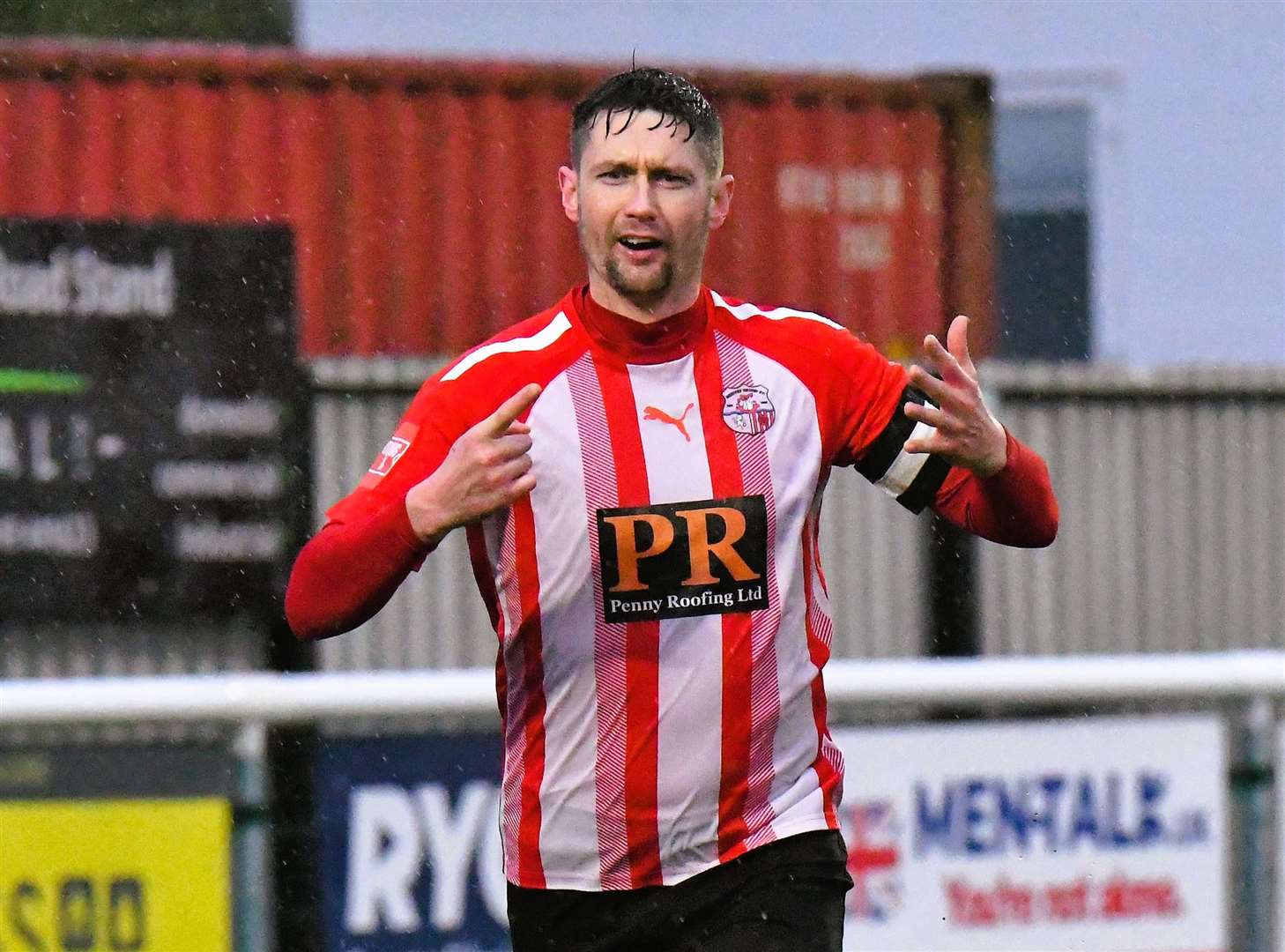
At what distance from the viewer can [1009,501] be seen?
10.2 feet

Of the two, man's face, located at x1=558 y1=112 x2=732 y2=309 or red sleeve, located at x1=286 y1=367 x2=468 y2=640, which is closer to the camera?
red sleeve, located at x1=286 y1=367 x2=468 y2=640

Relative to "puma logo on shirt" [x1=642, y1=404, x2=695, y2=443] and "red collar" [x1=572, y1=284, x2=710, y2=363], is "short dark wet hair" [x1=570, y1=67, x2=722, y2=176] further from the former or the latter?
"puma logo on shirt" [x1=642, y1=404, x2=695, y2=443]

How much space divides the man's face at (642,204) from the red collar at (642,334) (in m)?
0.07

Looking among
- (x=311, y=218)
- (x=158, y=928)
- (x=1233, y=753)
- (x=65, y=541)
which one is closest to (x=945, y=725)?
(x=1233, y=753)

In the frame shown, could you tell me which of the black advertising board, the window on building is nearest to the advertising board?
the black advertising board

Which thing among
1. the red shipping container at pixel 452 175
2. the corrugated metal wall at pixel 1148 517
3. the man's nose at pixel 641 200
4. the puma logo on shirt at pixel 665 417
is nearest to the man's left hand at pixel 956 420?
the puma logo on shirt at pixel 665 417

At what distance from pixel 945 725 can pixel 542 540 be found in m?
1.93

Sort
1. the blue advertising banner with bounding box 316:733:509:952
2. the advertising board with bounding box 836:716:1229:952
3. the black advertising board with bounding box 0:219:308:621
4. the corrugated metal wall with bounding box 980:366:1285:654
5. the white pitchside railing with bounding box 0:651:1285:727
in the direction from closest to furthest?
the white pitchside railing with bounding box 0:651:1285:727
the blue advertising banner with bounding box 316:733:509:952
the advertising board with bounding box 836:716:1229:952
the black advertising board with bounding box 0:219:308:621
the corrugated metal wall with bounding box 980:366:1285:654

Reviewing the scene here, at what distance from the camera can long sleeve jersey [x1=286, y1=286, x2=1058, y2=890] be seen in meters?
3.05

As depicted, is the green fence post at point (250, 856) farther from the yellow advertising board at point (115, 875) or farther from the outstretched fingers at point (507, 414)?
the outstretched fingers at point (507, 414)

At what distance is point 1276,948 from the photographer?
4742mm

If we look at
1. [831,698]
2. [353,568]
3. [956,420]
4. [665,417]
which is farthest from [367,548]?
[831,698]

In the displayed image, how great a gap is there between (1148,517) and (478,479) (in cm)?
1035

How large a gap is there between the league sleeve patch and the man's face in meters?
0.40
